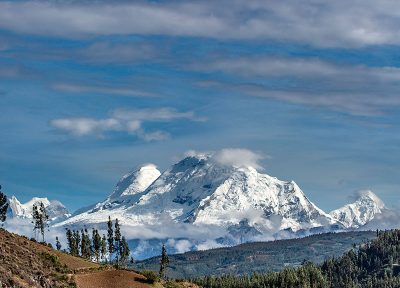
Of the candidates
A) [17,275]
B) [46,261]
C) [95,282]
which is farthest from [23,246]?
[17,275]

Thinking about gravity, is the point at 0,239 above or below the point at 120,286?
above

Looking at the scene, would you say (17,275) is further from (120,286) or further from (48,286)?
(120,286)

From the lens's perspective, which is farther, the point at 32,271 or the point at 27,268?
the point at 32,271

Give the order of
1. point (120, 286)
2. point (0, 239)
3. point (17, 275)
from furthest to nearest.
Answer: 1. point (120, 286)
2. point (0, 239)
3. point (17, 275)

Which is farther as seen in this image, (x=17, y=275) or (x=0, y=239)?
(x=0, y=239)

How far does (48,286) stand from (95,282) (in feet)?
102

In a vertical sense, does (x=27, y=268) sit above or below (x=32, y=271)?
above

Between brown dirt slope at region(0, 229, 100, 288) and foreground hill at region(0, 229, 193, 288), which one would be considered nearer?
brown dirt slope at region(0, 229, 100, 288)

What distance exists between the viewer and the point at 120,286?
199 m

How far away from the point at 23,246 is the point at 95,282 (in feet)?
71.3

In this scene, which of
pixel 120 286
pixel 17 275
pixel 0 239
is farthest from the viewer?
pixel 120 286

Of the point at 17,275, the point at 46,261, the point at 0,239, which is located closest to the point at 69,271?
the point at 46,261

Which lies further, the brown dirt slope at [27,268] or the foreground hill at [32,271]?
the foreground hill at [32,271]

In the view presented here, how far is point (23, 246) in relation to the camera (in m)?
196
